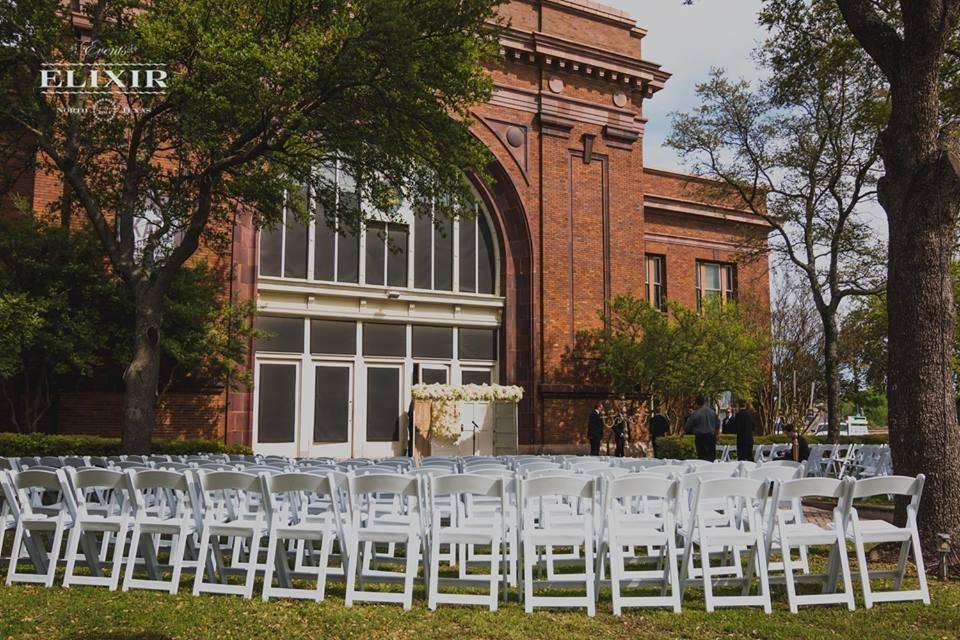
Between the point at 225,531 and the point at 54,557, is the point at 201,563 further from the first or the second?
the point at 54,557

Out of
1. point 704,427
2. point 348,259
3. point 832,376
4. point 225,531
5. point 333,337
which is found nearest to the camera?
point 225,531

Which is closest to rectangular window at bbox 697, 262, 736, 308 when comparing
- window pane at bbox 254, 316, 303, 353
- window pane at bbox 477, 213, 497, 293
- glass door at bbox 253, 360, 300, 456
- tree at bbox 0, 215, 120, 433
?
window pane at bbox 477, 213, 497, 293

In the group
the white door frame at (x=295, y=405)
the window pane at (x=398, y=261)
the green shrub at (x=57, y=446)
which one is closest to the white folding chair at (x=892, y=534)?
the green shrub at (x=57, y=446)

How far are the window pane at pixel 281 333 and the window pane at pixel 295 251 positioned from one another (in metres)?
1.27

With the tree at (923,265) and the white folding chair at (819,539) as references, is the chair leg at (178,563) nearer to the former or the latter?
the white folding chair at (819,539)

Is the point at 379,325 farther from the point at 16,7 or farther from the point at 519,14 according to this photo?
the point at 16,7

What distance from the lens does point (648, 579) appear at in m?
6.48

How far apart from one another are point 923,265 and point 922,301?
37cm

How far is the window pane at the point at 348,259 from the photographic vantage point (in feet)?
75.6

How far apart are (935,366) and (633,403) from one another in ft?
57.0

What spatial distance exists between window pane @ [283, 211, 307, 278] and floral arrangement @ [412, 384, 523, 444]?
4.59 m

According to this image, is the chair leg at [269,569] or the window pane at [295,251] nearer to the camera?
the chair leg at [269,569]

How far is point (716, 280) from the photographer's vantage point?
32375 mm

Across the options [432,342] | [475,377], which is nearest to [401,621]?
[432,342]
